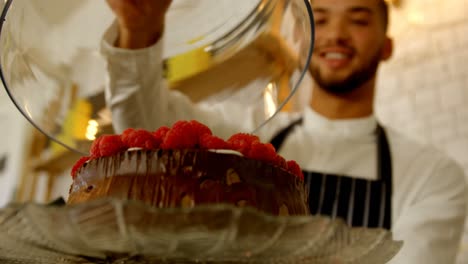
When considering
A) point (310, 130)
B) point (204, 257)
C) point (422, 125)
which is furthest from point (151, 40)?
point (422, 125)

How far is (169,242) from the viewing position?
0.29m

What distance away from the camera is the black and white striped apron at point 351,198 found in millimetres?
876

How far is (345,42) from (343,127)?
0.52 feet

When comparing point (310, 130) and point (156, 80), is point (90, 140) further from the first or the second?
point (310, 130)

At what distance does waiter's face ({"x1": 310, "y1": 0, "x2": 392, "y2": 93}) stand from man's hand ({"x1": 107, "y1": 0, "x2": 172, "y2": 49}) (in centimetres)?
49

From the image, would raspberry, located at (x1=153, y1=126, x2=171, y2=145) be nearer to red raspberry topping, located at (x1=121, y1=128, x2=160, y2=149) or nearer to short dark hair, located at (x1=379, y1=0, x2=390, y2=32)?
red raspberry topping, located at (x1=121, y1=128, x2=160, y2=149)

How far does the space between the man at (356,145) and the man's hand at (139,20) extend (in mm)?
90

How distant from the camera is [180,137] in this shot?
38cm

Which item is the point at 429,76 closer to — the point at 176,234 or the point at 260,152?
the point at 260,152

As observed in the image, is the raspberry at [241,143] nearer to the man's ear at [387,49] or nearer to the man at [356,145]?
the man at [356,145]

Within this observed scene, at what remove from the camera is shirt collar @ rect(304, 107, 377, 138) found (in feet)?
3.32

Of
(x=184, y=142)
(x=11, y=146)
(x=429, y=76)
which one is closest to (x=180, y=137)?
(x=184, y=142)

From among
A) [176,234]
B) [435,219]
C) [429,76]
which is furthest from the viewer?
[429,76]

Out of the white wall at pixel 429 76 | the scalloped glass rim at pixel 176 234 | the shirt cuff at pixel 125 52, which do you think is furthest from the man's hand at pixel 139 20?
the white wall at pixel 429 76
